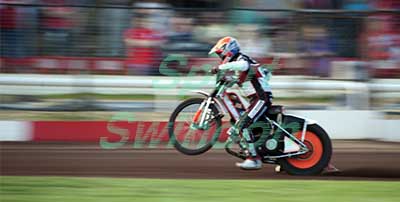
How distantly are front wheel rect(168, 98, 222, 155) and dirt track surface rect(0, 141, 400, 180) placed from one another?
149 mm

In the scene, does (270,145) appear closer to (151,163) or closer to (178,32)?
(151,163)

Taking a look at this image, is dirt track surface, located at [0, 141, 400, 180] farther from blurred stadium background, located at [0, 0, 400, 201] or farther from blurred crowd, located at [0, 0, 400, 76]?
blurred crowd, located at [0, 0, 400, 76]

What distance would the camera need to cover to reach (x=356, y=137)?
11.8m

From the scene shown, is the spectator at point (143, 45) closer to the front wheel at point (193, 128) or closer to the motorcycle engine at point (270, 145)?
the front wheel at point (193, 128)

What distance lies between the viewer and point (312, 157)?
859 centimetres

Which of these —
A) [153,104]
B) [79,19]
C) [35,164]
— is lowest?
[35,164]

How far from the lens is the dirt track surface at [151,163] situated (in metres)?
8.40

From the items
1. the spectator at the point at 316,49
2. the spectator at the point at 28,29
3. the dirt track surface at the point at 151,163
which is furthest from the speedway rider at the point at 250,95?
the spectator at the point at 28,29

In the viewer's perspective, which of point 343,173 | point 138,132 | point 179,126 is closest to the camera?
point 343,173

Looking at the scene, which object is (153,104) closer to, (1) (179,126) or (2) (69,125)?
(2) (69,125)

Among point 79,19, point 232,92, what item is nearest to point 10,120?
point 79,19

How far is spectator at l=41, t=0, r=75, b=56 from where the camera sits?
11438 mm

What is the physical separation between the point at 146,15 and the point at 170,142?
247cm

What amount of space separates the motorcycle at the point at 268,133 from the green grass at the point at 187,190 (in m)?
0.81
